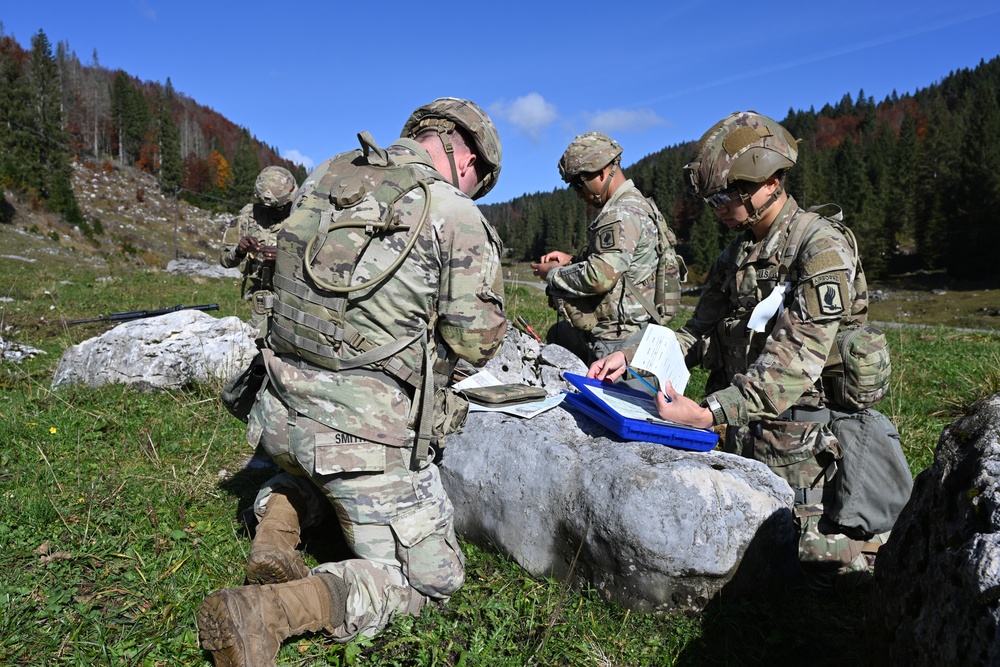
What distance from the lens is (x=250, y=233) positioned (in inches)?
348

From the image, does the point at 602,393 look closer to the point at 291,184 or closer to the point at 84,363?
the point at 84,363

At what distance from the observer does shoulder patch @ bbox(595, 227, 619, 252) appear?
5551 mm

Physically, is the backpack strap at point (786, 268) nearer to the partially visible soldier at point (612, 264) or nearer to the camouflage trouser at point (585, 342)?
the partially visible soldier at point (612, 264)

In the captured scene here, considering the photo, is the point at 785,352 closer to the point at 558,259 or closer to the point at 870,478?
the point at 870,478

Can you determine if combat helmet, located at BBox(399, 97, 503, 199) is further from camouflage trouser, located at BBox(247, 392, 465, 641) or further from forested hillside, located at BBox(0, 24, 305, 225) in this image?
forested hillside, located at BBox(0, 24, 305, 225)

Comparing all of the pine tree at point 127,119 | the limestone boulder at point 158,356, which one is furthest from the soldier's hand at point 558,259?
the pine tree at point 127,119

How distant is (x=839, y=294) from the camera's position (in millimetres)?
3150

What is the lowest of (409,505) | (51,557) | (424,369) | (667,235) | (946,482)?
(51,557)

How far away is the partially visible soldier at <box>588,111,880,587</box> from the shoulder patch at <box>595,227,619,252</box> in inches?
67.0

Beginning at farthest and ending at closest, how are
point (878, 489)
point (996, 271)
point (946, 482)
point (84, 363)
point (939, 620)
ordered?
point (996, 271) → point (84, 363) → point (878, 489) → point (946, 482) → point (939, 620)

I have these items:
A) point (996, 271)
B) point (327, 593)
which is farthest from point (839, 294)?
point (996, 271)

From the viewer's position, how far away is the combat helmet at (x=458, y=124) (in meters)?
3.48

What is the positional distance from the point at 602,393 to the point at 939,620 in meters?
1.89

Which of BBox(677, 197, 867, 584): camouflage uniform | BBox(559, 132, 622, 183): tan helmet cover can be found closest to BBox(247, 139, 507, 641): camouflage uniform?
BBox(677, 197, 867, 584): camouflage uniform
